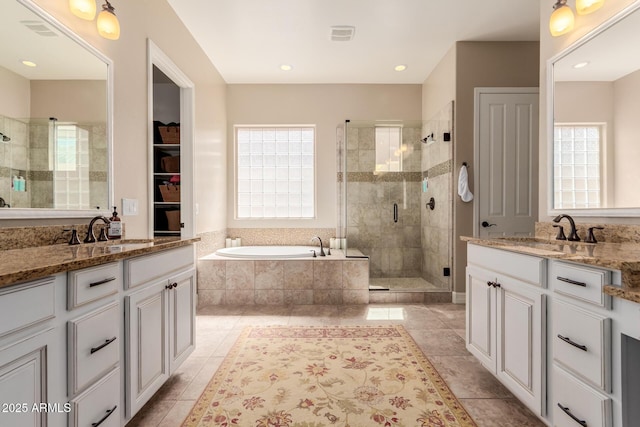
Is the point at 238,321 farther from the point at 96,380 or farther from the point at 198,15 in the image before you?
the point at 198,15

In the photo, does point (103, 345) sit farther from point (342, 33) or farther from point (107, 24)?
point (342, 33)

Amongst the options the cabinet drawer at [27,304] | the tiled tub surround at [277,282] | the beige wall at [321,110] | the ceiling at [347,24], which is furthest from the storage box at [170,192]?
the cabinet drawer at [27,304]

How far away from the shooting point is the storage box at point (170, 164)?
11.7 ft

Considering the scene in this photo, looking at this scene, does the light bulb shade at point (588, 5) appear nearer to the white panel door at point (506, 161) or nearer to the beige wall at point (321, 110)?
the white panel door at point (506, 161)

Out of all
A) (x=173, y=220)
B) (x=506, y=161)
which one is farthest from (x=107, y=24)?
(x=506, y=161)

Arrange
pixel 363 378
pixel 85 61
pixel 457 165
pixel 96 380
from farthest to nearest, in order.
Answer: pixel 457 165
pixel 363 378
pixel 85 61
pixel 96 380

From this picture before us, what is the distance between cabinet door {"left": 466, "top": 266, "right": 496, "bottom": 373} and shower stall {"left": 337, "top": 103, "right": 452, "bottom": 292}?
1945 mm

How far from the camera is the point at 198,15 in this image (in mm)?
2920

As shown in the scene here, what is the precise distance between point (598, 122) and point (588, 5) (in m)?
0.64

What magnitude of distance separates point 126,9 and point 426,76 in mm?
3506

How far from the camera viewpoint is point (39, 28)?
1.50 metres

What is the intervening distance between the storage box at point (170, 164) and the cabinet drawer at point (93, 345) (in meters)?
2.57

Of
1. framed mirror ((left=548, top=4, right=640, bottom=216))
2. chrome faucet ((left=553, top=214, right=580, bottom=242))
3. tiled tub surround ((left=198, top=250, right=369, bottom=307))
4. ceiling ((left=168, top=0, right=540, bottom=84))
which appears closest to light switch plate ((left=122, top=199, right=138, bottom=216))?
tiled tub surround ((left=198, top=250, right=369, bottom=307))

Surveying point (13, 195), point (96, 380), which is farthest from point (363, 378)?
point (13, 195)
